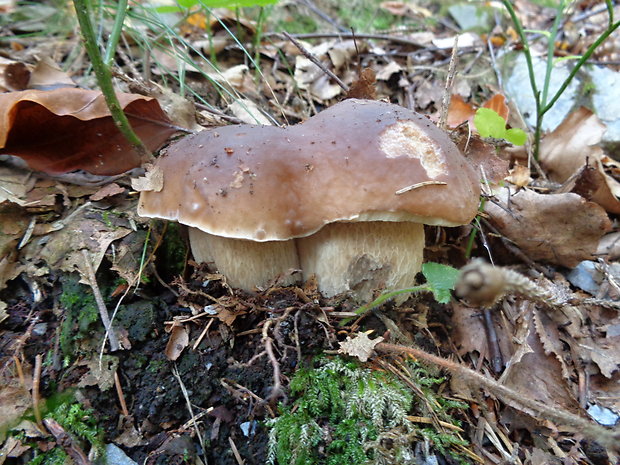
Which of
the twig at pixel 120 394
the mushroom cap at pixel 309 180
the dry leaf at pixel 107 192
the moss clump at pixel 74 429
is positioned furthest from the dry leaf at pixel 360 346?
the dry leaf at pixel 107 192

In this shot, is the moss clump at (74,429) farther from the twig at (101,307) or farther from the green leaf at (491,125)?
the green leaf at (491,125)

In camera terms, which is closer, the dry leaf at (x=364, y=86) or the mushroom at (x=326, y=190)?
the mushroom at (x=326, y=190)

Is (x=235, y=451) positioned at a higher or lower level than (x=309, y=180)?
lower

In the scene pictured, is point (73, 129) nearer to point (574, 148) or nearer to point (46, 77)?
point (46, 77)

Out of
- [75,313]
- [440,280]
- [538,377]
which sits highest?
[440,280]

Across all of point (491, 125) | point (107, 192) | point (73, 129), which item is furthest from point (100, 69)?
point (491, 125)

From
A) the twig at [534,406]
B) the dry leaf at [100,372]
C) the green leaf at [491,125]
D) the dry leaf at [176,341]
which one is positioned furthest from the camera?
the green leaf at [491,125]

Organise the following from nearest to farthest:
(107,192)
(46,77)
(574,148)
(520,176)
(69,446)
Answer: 1. (69,446)
2. (107,192)
3. (46,77)
4. (520,176)
5. (574,148)

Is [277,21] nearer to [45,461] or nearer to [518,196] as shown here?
[518,196]
